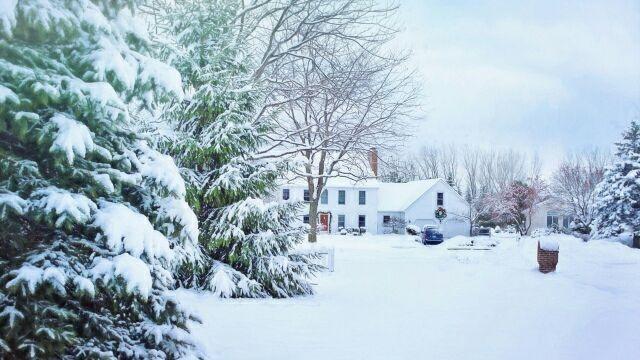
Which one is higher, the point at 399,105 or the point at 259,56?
the point at 259,56

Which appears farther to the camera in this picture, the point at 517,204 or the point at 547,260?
the point at 517,204

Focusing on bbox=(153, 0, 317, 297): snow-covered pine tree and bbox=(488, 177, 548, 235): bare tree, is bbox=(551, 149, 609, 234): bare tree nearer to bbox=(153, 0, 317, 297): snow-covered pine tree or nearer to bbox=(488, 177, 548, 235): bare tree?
bbox=(488, 177, 548, 235): bare tree

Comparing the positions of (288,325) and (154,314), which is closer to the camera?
(154,314)

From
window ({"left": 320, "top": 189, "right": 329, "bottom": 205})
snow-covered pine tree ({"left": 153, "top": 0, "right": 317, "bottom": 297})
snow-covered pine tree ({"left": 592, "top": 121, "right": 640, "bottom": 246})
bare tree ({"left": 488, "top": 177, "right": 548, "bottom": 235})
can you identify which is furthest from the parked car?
snow-covered pine tree ({"left": 153, "top": 0, "right": 317, "bottom": 297})

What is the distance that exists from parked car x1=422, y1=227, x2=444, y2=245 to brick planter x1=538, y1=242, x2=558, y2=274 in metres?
19.9

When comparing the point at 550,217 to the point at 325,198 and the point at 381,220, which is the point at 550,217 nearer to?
the point at 381,220

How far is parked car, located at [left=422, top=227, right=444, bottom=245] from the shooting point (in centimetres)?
3684

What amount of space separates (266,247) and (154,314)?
247 inches

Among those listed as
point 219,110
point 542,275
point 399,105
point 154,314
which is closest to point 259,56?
point 399,105

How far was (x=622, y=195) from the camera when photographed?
32938 mm

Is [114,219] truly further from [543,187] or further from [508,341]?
[543,187]

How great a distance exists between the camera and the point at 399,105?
63.0 ft

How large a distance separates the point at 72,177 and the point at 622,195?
3485cm

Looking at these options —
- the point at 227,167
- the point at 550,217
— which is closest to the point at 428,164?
the point at 550,217
